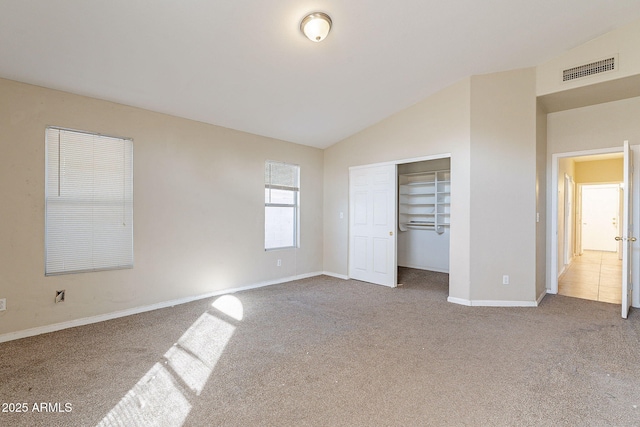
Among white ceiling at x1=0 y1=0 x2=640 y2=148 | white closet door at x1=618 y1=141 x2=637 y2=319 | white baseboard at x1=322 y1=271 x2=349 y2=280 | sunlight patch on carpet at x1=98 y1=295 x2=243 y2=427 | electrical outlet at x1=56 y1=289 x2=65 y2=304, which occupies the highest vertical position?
white ceiling at x1=0 y1=0 x2=640 y2=148

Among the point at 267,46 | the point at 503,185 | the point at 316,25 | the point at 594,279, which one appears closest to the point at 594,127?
the point at 503,185

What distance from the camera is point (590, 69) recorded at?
137 inches

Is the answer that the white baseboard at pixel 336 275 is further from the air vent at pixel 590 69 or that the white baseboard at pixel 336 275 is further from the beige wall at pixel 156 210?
the air vent at pixel 590 69

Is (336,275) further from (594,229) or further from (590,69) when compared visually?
(594,229)

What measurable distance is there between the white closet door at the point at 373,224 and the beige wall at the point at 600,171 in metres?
5.51

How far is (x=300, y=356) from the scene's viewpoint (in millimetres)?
2590

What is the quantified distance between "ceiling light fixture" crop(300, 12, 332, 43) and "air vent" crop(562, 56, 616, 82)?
10.1ft

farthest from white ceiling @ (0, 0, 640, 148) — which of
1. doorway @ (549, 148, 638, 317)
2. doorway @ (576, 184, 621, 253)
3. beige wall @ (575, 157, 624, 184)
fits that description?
doorway @ (576, 184, 621, 253)

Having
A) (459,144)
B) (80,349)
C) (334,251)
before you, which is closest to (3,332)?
(80,349)

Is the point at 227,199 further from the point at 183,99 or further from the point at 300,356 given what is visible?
the point at 300,356

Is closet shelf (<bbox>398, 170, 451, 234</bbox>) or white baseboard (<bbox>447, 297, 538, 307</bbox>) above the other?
closet shelf (<bbox>398, 170, 451, 234</bbox>)

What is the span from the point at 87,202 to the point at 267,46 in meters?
2.64

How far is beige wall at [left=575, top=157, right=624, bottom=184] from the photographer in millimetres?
6617

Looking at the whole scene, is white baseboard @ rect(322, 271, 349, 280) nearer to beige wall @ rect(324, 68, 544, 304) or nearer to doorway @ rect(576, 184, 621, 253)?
beige wall @ rect(324, 68, 544, 304)
